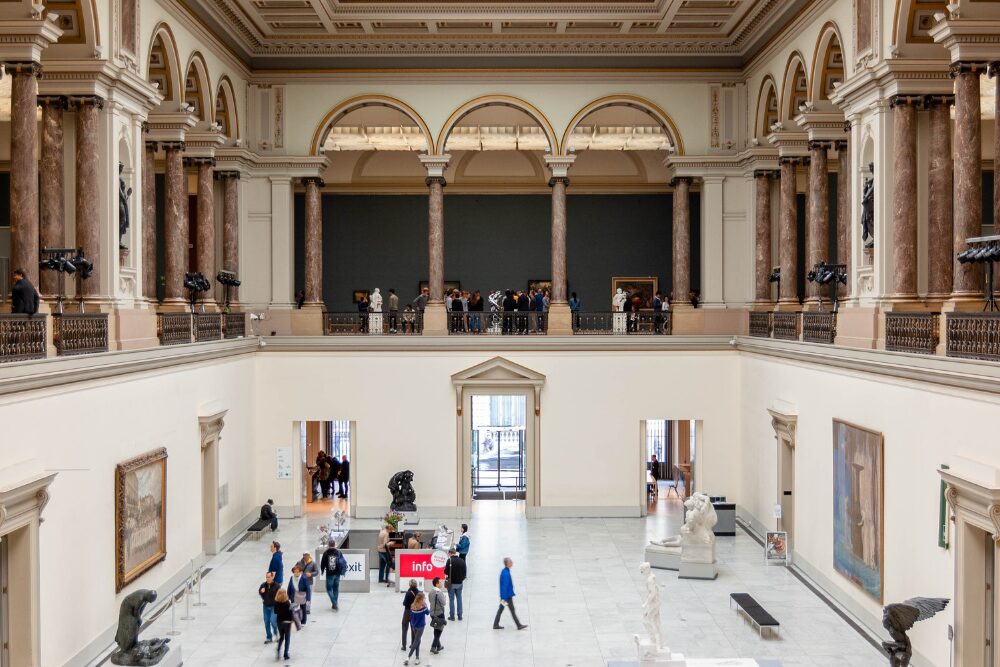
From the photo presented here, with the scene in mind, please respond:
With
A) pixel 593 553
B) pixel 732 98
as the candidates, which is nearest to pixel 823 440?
pixel 593 553

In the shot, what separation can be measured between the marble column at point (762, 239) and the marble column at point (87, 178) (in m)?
14.4

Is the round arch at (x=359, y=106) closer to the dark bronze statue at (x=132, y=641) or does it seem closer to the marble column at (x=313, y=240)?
the marble column at (x=313, y=240)

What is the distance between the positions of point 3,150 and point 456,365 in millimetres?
12293

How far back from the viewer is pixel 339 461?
25.3 metres

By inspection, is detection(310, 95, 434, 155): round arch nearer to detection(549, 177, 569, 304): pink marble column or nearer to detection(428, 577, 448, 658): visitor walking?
detection(549, 177, 569, 304): pink marble column

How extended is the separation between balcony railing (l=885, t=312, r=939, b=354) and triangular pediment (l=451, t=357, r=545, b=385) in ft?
30.9

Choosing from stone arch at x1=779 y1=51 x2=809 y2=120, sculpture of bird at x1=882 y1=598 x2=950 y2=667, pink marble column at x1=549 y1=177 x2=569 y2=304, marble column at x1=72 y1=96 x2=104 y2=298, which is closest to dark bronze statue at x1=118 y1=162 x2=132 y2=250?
marble column at x1=72 y1=96 x2=104 y2=298

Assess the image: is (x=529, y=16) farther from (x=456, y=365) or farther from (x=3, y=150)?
(x=3, y=150)

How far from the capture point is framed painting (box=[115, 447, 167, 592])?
13219 mm

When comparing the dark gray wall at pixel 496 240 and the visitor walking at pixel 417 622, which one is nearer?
the visitor walking at pixel 417 622

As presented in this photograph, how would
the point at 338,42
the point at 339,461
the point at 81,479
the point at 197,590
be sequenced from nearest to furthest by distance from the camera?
Answer: the point at 81,479 → the point at 197,590 → the point at 338,42 → the point at 339,461

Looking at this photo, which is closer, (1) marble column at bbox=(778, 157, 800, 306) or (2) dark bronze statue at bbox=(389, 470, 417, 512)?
(1) marble column at bbox=(778, 157, 800, 306)

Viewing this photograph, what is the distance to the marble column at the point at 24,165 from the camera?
489 inches

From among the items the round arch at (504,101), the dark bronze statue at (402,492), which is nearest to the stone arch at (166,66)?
the round arch at (504,101)
